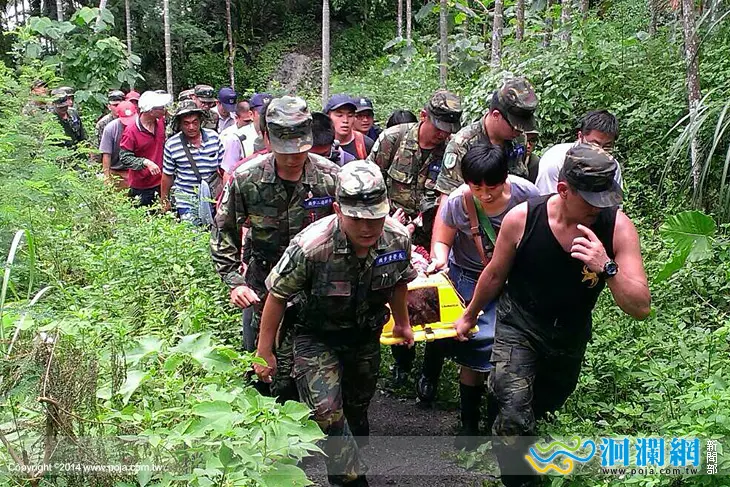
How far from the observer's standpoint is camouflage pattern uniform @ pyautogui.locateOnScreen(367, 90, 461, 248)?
19.2ft

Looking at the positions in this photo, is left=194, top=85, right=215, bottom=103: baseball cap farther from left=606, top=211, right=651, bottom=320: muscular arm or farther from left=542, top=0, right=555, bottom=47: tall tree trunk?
left=606, top=211, right=651, bottom=320: muscular arm

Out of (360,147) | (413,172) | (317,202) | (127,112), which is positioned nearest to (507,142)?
(413,172)

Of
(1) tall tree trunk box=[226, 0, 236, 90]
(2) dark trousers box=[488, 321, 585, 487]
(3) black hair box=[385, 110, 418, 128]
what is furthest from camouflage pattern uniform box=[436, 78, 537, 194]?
(1) tall tree trunk box=[226, 0, 236, 90]

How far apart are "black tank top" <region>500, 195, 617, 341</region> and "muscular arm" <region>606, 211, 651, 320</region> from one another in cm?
4

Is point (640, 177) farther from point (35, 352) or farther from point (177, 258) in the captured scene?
point (35, 352)

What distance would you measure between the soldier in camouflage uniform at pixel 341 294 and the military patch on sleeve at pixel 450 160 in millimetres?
1318

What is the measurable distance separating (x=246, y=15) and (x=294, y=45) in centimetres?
224

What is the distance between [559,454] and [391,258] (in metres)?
1.37

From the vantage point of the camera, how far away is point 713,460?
3211mm

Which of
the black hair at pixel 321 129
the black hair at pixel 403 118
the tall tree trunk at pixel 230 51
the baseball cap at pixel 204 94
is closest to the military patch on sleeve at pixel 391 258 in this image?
the black hair at pixel 321 129

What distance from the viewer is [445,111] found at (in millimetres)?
5480

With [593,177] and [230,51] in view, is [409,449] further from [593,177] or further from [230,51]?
[230,51]

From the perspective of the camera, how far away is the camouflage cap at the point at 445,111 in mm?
5469

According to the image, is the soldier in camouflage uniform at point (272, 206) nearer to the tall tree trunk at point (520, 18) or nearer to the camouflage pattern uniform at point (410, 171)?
the camouflage pattern uniform at point (410, 171)
